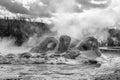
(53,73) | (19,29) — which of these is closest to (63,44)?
(53,73)

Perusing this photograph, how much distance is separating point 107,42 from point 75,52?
37.6m

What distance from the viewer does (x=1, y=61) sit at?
21922 mm

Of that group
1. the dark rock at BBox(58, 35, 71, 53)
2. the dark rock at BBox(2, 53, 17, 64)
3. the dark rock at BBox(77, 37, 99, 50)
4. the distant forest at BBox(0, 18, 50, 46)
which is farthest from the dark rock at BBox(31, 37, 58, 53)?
the distant forest at BBox(0, 18, 50, 46)

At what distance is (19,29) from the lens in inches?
2771

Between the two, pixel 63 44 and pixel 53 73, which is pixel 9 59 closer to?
pixel 53 73

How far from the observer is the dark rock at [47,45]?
3000cm

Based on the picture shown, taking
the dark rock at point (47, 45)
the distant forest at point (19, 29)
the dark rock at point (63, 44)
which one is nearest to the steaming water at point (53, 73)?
the dark rock at point (63, 44)

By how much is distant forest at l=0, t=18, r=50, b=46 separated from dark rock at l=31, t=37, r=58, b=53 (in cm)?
3119

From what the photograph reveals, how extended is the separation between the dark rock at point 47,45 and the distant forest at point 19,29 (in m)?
31.2

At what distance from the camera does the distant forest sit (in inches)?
2584

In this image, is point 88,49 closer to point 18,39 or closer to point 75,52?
point 75,52

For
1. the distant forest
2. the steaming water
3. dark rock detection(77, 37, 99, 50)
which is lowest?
the steaming water

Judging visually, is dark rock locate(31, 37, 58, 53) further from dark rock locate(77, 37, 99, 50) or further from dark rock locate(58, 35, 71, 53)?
dark rock locate(77, 37, 99, 50)

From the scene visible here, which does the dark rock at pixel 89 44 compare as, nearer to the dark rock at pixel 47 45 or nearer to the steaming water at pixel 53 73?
the dark rock at pixel 47 45
